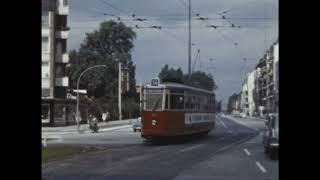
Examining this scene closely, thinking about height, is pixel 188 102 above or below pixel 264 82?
below

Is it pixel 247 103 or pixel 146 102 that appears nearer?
pixel 146 102

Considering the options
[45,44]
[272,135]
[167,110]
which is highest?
[45,44]

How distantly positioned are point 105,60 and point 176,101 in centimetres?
8556

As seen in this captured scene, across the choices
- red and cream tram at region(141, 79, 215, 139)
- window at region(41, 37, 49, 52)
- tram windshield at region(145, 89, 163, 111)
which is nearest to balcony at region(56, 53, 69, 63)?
window at region(41, 37, 49, 52)

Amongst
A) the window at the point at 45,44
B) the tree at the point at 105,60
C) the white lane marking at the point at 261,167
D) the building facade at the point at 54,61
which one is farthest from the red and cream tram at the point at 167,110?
the tree at the point at 105,60

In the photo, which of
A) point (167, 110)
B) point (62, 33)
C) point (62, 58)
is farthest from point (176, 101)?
point (62, 33)

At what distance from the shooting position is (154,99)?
121ft

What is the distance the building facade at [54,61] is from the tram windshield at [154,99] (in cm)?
4168

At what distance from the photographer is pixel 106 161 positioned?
2677 cm

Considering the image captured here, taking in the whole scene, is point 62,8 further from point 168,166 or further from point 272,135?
point 168,166
